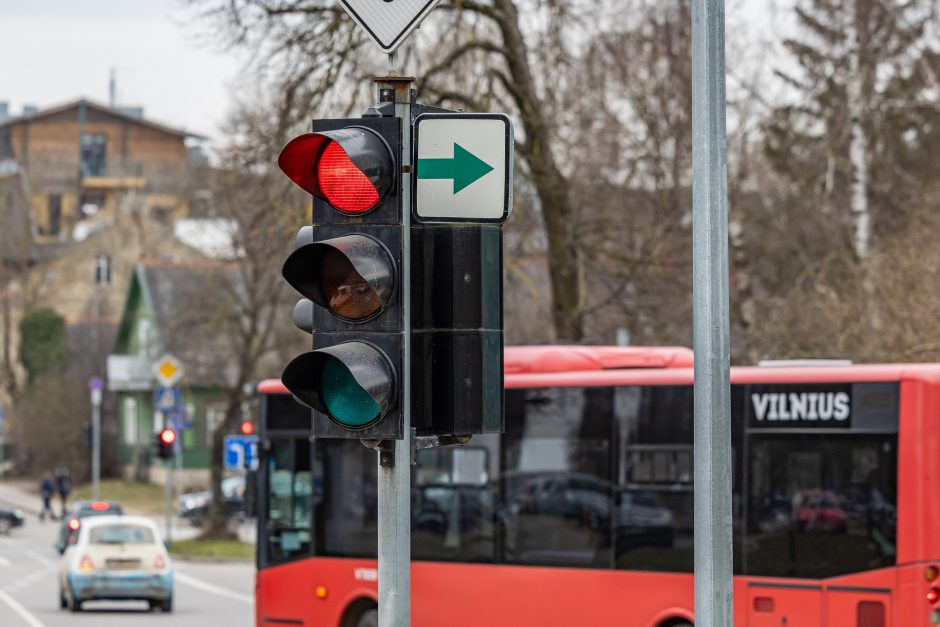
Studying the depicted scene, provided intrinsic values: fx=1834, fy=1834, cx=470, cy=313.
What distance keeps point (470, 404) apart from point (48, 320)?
251 feet

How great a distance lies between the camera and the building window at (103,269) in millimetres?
90062

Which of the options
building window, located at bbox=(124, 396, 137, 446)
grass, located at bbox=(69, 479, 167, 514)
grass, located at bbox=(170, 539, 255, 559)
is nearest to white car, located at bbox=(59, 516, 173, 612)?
grass, located at bbox=(170, 539, 255, 559)

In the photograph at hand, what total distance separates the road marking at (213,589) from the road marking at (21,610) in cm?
358

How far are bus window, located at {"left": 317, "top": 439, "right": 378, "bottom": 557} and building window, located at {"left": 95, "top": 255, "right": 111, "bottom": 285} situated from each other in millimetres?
72989

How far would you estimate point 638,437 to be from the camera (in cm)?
1567

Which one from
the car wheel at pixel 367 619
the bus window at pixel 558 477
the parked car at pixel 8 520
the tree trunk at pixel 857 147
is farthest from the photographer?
the parked car at pixel 8 520

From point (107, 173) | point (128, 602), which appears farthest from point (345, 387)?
point (107, 173)

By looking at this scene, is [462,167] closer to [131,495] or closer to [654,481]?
[654,481]

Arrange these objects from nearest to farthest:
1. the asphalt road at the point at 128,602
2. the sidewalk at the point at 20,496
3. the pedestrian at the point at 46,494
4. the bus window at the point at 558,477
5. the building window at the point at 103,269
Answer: the bus window at the point at 558,477
the asphalt road at the point at 128,602
the pedestrian at the point at 46,494
the sidewalk at the point at 20,496
the building window at the point at 103,269

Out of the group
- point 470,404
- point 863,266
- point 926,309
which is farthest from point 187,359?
point 470,404

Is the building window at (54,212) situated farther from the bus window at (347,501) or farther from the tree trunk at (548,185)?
the bus window at (347,501)

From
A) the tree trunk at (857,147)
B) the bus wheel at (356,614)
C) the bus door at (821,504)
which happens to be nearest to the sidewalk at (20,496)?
the tree trunk at (857,147)

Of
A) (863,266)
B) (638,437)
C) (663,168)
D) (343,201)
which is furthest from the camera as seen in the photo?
(663,168)

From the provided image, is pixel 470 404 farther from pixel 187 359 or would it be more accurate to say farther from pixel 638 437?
pixel 187 359
